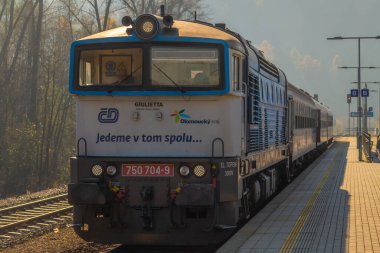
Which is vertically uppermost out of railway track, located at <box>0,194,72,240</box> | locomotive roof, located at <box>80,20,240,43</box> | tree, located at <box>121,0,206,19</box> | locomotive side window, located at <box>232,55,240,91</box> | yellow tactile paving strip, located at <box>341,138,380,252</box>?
tree, located at <box>121,0,206,19</box>

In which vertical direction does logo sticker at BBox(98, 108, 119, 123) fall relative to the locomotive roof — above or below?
below

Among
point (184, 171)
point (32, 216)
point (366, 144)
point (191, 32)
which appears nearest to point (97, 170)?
point (184, 171)

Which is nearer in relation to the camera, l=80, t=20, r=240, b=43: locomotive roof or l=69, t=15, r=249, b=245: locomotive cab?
l=69, t=15, r=249, b=245: locomotive cab

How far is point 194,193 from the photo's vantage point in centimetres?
834

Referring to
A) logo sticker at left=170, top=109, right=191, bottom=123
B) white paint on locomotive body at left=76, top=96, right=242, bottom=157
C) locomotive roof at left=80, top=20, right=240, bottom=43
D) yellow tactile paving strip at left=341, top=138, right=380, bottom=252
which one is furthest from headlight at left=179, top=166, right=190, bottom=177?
yellow tactile paving strip at left=341, top=138, right=380, bottom=252

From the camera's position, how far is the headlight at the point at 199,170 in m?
8.58

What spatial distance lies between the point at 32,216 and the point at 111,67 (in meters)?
6.00

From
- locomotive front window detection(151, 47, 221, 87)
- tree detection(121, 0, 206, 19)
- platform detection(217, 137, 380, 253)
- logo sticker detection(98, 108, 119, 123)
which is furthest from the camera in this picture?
tree detection(121, 0, 206, 19)

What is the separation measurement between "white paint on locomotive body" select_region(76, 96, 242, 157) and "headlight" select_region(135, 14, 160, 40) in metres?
0.92

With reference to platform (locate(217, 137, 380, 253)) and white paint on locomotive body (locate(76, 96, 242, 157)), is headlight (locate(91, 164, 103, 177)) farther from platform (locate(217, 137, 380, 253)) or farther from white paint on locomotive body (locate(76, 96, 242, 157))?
platform (locate(217, 137, 380, 253))

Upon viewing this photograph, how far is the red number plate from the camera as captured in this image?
8633 mm

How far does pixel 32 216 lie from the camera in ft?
45.1

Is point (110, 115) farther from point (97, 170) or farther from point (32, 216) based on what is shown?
point (32, 216)

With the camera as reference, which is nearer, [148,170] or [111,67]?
[148,170]
